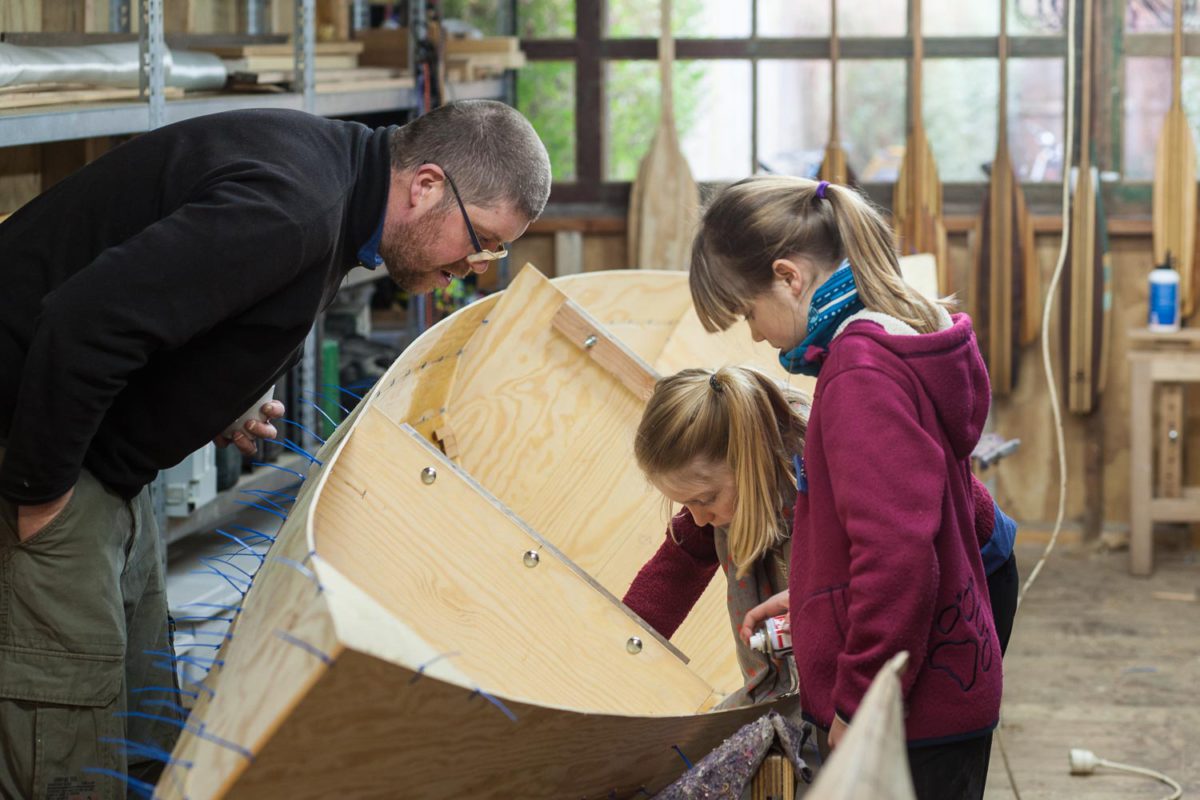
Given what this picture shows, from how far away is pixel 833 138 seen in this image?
4.85 meters

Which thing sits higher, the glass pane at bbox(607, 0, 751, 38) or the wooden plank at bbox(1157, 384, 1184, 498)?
the glass pane at bbox(607, 0, 751, 38)

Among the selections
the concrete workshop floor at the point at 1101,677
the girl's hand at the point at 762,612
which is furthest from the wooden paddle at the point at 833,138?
the girl's hand at the point at 762,612

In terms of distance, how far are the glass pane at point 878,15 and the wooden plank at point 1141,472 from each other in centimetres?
→ 139

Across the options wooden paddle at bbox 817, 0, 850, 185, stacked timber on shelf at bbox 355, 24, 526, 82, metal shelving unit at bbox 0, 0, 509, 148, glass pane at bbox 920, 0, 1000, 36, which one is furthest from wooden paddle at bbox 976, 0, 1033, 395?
metal shelving unit at bbox 0, 0, 509, 148

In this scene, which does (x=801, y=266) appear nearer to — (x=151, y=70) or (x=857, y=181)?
(x=151, y=70)

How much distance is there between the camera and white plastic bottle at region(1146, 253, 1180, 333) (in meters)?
4.56

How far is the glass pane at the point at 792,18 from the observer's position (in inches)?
196

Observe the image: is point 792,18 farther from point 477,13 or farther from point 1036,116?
point 477,13

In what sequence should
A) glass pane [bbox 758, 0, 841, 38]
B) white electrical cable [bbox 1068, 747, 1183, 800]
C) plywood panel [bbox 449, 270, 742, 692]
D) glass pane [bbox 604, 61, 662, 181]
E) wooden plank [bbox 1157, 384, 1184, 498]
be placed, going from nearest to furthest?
plywood panel [bbox 449, 270, 742, 692] → white electrical cable [bbox 1068, 747, 1183, 800] → wooden plank [bbox 1157, 384, 1184, 498] → glass pane [bbox 758, 0, 841, 38] → glass pane [bbox 604, 61, 662, 181]

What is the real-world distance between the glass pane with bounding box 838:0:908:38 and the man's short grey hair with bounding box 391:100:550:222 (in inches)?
128

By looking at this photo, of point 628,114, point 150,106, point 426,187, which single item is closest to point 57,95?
point 150,106

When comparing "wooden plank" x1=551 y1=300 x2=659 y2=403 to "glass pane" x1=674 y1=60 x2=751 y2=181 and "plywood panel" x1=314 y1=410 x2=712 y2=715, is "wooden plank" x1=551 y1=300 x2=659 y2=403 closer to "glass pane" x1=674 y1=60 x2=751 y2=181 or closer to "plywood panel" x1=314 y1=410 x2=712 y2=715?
"plywood panel" x1=314 y1=410 x2=712 y2=715

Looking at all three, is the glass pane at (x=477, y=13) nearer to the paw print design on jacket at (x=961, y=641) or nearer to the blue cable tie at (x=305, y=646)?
the paw print design on jacket at (x=961, y=641)

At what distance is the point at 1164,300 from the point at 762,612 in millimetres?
3126
